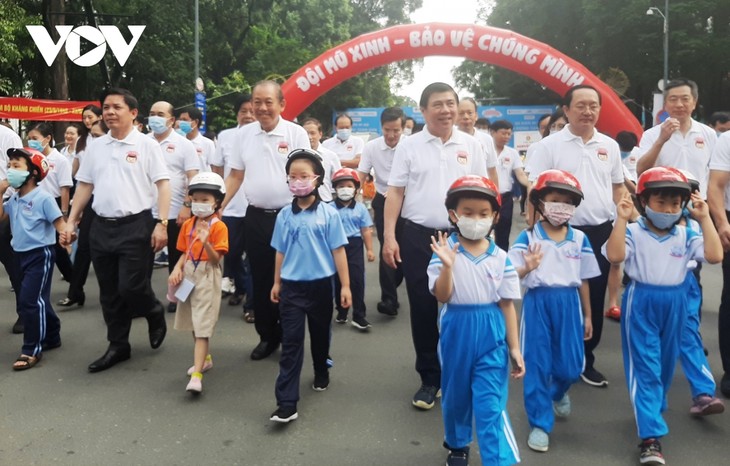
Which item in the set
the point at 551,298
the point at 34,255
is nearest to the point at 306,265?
the point at 551,298

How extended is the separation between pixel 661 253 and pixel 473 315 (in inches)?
50.2

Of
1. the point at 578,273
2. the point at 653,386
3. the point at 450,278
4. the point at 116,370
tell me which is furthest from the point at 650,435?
the point at 116,370

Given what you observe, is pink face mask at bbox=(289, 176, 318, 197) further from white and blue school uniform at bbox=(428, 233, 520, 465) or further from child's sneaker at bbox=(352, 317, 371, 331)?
child's sneaker at bbox=(352, 317, 371, 331)

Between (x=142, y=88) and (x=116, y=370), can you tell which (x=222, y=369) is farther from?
(x=142, y=88)

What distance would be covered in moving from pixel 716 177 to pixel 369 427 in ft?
9.48

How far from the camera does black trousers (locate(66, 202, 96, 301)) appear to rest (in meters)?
7.05

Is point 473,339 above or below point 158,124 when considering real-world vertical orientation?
below

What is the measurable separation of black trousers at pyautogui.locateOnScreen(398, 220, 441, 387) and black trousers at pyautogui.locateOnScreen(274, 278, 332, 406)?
556 millimetres

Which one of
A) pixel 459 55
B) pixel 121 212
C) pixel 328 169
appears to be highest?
pixel 459 55

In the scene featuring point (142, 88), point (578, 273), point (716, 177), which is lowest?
point (578, 273)

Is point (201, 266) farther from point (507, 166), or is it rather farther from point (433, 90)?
point (507, 166)

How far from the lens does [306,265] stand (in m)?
4.41

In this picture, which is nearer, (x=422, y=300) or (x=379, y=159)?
(x=422, y=300)

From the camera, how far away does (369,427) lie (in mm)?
4141
